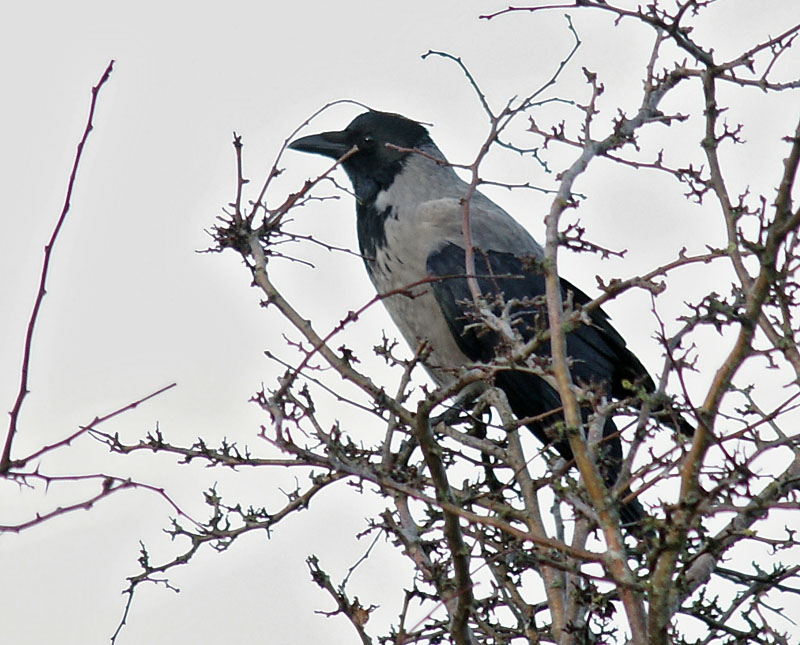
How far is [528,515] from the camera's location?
10.6ft

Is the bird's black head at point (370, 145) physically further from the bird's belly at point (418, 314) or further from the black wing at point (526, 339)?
the black wing at point (526, 339)

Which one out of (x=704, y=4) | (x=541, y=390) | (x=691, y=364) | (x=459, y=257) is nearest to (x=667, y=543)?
(x=691, y=364)

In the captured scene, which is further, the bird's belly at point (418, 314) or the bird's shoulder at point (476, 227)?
the bird's shoulder at point (476, 227)

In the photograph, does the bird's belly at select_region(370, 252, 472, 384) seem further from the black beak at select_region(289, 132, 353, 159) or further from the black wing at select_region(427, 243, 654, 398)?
the black beak at select_region(289, 132, 353, 159)

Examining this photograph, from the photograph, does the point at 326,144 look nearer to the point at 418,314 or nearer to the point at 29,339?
the point at 418,314

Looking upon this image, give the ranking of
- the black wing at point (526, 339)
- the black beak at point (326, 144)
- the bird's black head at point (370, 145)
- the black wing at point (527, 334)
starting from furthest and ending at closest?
the black beak at point (326, 144) < the bird's black head at point (370, 145) < the black wing at point (527, 334) < the black wing at point (526, 339)

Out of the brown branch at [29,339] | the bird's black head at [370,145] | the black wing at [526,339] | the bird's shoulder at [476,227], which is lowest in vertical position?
the brown branch at [29,339]

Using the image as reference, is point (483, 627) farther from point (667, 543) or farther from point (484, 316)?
point (667, 543)

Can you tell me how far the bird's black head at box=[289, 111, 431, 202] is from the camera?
264 inches

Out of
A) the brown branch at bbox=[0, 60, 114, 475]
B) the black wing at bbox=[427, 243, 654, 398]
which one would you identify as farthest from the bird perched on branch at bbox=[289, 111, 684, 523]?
the brown branch at bbox=[0, 60, 114, 475]

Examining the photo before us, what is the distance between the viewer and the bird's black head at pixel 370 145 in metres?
6.71

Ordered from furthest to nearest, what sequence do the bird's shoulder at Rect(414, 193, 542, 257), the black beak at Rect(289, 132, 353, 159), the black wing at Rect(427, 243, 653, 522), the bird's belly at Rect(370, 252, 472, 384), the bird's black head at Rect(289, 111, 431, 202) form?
Answer: 1. the black beak at Rect(289, 132, 353, 159)
2. the bird's black head at Rect(289, 111, 431, 202)
3. the bird's shoulder at Rect(414, 193, 542, 257)
4. the bird's belly at Rect(370, 252, 472, 384)
5. the black wing at Rect(427, 243, 653, 522)

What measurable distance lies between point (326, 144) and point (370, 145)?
246mm

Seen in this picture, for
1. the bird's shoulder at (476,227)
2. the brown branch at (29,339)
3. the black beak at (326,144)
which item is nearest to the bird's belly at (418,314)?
the bird's shoulder at (476,227)
